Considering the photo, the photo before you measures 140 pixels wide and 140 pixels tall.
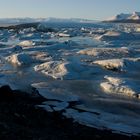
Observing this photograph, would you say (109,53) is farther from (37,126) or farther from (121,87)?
(37,126)

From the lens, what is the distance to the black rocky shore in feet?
22.9

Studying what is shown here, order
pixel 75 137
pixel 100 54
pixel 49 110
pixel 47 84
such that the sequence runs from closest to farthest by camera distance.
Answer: pixel 75 137 < pixel 49 110 < pixel 47 84 < pixel 100 54

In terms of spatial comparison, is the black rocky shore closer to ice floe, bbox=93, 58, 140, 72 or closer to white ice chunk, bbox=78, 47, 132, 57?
ice floe, bbox=93, 58, 140, 72

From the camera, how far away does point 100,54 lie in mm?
20141

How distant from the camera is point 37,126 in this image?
7750mm

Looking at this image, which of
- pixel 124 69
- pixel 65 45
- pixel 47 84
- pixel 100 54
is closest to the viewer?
pixel 47 84

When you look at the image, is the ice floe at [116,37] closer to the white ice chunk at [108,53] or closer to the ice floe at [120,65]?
the white ice chunk at [108,53]

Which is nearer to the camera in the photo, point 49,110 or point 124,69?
point 49,110

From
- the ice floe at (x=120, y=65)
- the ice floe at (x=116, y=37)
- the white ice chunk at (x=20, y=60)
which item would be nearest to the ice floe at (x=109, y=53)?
the white ice chunk at (x=20, y=60)

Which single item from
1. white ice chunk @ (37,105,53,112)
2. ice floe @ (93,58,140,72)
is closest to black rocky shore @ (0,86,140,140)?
white ice chunk @ (37,105,53,112)

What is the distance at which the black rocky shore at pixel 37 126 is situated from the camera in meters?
6.98

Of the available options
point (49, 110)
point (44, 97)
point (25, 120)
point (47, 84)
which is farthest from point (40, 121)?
point (47, 84)

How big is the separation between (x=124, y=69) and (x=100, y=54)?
568cm

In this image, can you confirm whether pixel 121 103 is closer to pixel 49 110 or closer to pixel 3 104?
pixel 49 110
